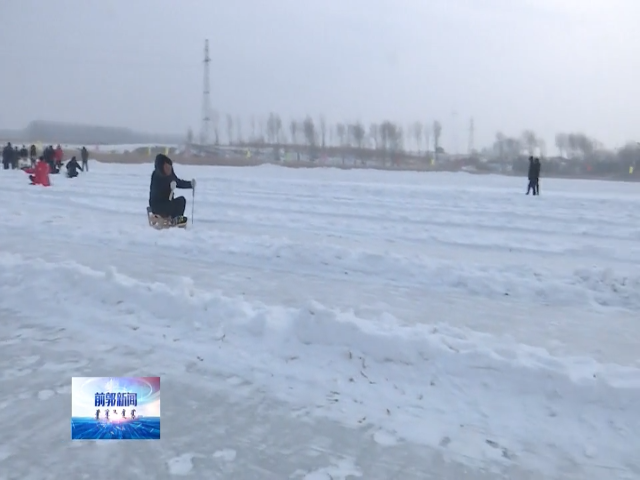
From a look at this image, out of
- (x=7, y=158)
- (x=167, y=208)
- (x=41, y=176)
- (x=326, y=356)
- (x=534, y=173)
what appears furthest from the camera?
(x=7, y=158)

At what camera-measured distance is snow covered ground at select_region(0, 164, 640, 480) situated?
3736 mm

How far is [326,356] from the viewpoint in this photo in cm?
522

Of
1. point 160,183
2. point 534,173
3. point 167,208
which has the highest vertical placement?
point 534,173

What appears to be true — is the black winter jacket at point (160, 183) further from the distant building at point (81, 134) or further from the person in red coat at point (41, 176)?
the distant building at point (81, 134)

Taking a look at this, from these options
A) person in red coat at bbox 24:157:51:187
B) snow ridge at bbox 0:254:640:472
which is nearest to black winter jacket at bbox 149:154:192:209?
snow ridge at bbox 0:254:640:472

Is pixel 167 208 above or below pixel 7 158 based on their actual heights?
below

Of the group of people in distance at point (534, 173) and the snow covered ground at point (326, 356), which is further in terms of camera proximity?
the group of people in distance at point (534, 173)

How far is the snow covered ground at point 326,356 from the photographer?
3.74 m

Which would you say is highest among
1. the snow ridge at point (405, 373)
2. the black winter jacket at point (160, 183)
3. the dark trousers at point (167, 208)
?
the black winter jacket at point (160, 183)

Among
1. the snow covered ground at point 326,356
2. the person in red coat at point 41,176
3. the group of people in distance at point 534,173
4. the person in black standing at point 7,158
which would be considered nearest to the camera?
the snow covered ground at point 326,356

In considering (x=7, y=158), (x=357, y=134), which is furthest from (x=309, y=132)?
(x=7, y=158)

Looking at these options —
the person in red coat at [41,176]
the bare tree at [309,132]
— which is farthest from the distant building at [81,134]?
the person in red coat at [41,176]

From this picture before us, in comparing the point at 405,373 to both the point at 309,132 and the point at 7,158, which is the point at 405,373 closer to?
the point at 7,158

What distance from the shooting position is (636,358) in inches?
212
